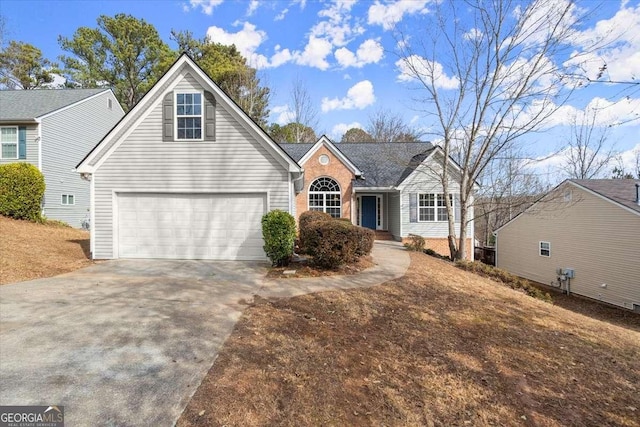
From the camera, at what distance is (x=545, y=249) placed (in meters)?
18.9

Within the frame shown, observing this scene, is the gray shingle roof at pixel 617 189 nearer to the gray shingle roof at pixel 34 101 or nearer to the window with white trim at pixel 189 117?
the window with white trim at pixel 189 117

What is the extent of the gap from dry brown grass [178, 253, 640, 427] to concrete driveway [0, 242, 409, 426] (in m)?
0.39

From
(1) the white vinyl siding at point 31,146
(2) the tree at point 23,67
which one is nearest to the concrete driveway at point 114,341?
(1) the white vinyl siding at point 31,146

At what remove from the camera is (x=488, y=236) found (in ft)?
101

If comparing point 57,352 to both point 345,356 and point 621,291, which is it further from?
point 621,291

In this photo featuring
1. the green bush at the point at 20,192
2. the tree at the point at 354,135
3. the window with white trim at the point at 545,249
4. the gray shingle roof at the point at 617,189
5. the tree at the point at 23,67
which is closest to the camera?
the green bush at the point at 20,192

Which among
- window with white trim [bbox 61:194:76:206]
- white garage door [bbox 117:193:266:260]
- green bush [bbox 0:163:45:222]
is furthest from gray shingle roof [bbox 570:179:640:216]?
window with white trim [bbox 61:194:76:206]

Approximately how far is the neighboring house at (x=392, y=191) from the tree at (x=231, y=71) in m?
12.9

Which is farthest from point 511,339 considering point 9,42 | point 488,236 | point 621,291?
point 9,42

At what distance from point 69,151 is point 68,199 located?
107 inches

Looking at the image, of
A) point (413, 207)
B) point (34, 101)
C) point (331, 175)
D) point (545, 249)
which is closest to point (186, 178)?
point (331, 175)

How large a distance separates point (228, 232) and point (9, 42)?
3253 centimetres

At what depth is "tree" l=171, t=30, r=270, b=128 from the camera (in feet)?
93.6

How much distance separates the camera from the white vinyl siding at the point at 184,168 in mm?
10125
